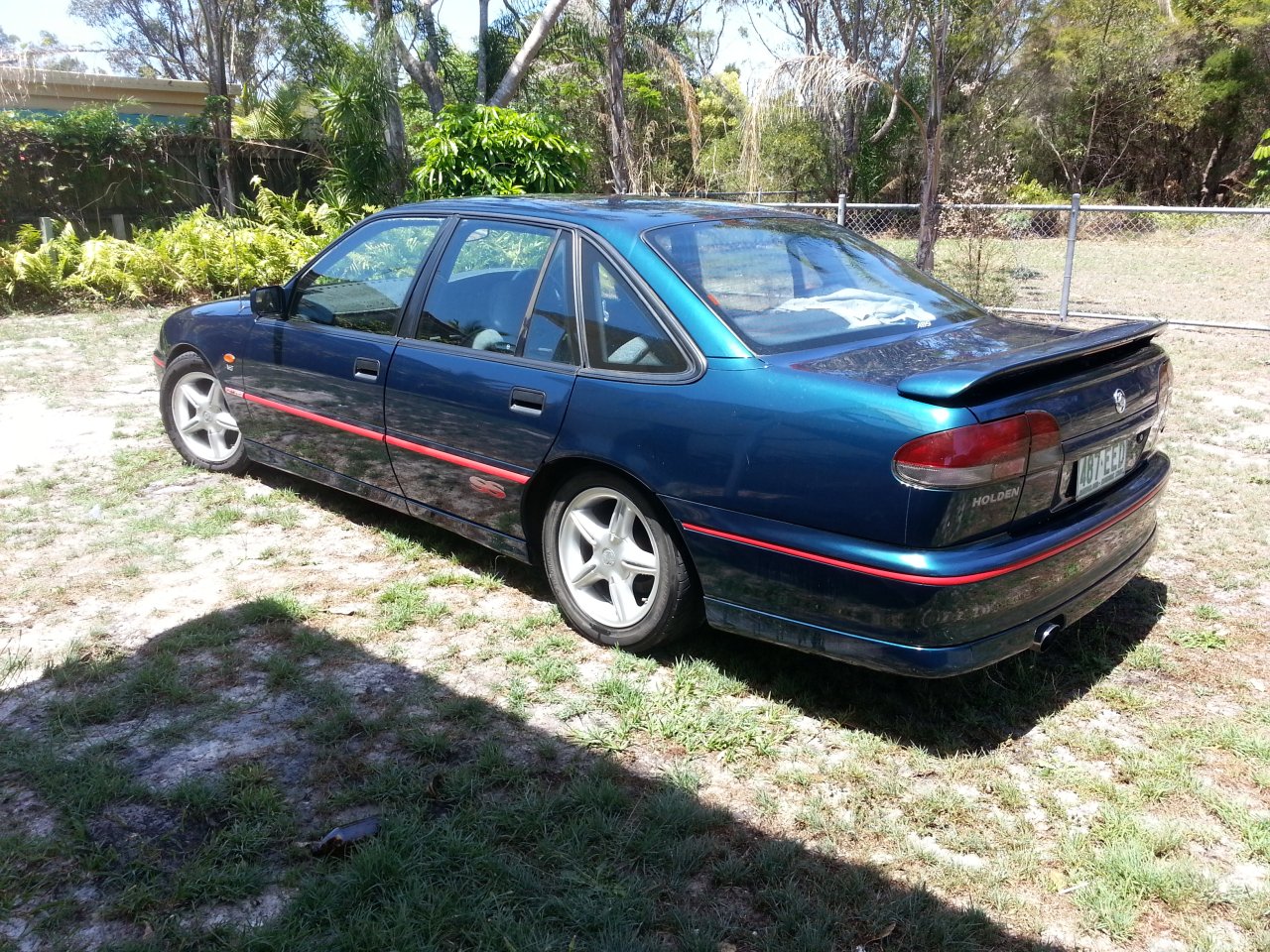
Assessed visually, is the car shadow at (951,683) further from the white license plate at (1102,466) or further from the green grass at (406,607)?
the white license plate at (1102,466)

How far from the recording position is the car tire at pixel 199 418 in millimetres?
→ 5539

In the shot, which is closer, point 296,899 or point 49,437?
point 296,899

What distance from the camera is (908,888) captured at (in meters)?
2.49

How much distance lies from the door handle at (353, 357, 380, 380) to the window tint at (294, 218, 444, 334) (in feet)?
0.47

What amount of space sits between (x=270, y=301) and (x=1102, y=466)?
3.76 metres

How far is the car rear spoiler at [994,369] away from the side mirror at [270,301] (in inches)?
128

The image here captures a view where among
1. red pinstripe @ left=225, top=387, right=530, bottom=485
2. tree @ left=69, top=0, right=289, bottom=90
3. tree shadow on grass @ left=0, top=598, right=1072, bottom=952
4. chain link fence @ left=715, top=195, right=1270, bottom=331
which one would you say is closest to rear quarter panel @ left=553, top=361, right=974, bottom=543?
red pinstripe @ left=225, top=387, right=530, bottom=485

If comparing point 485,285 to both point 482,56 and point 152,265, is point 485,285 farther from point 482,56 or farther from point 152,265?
point 482,56

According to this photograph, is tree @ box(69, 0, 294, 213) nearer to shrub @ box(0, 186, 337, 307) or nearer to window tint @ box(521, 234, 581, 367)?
shrub @ box(0, 186, 337, 307)

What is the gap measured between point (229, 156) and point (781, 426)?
1669 centimetres

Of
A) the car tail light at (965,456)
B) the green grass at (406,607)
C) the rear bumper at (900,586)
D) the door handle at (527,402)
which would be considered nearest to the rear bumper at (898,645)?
the rear bumper at (900,586)

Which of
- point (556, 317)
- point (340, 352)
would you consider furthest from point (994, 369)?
point (340, 352)

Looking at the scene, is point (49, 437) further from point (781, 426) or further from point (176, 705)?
point (781, 426)

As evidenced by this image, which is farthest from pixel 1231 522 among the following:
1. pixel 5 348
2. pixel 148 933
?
pixel 5 348
